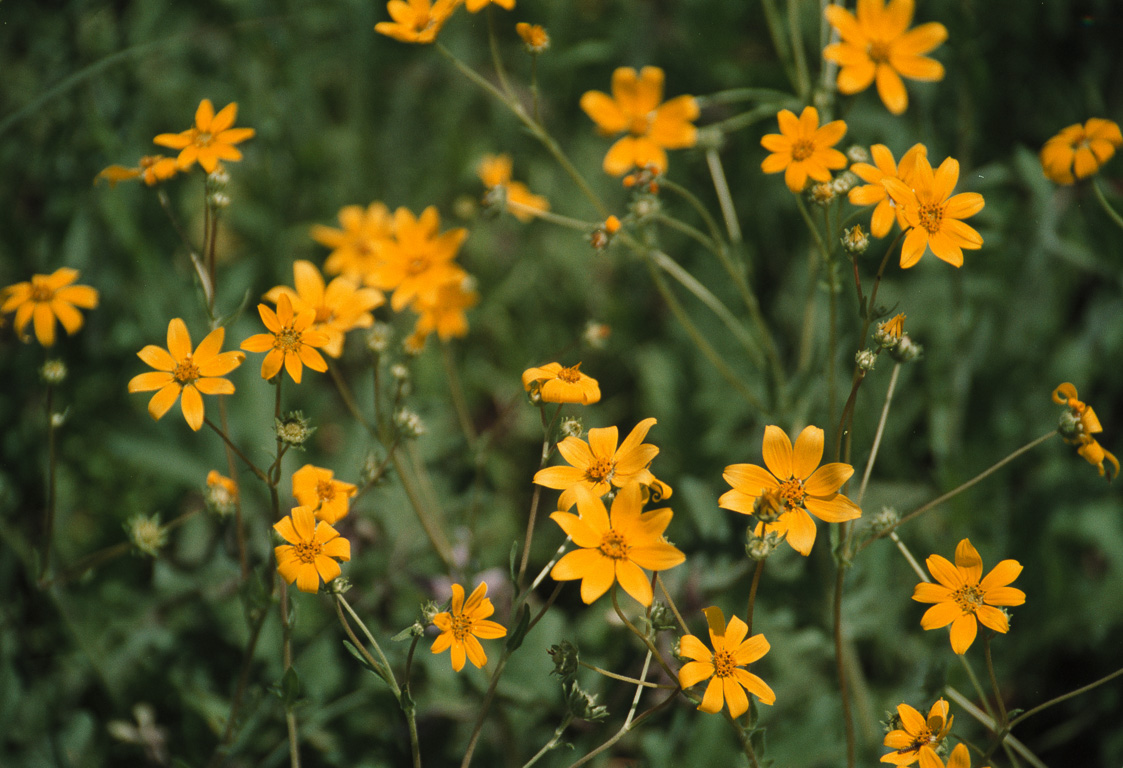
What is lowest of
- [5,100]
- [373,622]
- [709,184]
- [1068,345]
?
[373,622]

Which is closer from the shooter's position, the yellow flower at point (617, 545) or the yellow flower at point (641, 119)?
the yellow flower at point (617, 545)

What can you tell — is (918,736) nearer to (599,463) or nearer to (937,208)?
(599,463)

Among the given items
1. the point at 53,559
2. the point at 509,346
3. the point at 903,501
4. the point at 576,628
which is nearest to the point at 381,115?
the point at 509,346

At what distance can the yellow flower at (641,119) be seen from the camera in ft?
9.02

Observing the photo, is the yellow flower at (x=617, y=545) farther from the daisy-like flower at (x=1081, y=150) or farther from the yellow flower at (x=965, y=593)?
the daisy-like flower at (x=1081, y=150)

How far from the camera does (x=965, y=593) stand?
1832 mm

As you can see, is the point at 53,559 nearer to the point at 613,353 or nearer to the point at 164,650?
the point at 164,650

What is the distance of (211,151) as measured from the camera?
2.15 meters

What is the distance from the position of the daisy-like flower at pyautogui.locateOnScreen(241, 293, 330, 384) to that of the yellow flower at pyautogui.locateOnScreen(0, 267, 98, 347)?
70cm

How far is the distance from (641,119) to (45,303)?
2067 millimetres

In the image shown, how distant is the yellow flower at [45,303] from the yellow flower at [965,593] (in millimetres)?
2406

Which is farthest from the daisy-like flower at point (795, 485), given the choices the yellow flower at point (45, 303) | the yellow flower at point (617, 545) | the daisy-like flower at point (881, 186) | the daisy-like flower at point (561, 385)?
the yellow flower at point (45, 303)

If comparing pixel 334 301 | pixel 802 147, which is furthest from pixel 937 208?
pixel 334 301

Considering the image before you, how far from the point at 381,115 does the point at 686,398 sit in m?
2.40
